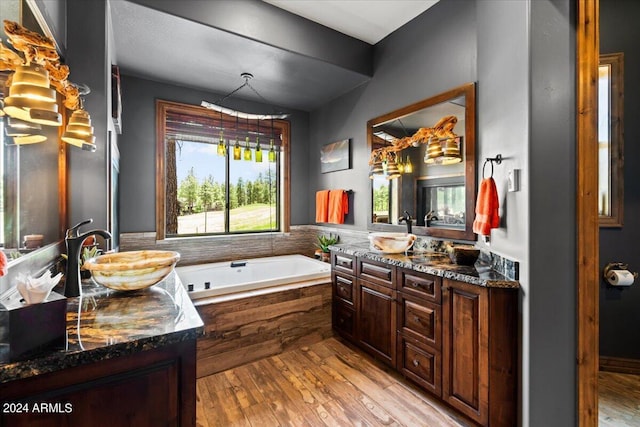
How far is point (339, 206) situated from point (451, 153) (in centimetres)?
156

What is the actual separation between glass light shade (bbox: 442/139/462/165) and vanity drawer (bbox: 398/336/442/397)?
1.49 meters

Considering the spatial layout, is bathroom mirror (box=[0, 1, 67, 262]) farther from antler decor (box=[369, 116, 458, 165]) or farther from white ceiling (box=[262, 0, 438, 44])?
antler decor (box=[369, 116, 458, 165])

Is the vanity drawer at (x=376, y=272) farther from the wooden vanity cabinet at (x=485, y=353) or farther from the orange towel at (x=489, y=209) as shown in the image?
the orange towel at (x=489, y=209)

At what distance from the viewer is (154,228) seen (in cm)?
334

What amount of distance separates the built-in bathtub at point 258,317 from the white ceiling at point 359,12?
8.35ft

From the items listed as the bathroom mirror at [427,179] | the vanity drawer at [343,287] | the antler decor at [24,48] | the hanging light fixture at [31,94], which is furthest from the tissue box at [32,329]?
the bathroom mirror at [427,179]

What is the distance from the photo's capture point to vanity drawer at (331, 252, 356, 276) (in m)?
2.72

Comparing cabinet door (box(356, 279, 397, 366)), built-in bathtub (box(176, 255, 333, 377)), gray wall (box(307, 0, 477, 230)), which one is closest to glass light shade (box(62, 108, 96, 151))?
built-in bathtub (box(176, 255, 333, 377))

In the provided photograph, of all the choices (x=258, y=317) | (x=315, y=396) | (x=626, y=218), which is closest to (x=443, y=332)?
(x=315, y=396)

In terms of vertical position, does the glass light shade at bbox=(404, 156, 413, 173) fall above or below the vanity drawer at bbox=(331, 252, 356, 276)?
above

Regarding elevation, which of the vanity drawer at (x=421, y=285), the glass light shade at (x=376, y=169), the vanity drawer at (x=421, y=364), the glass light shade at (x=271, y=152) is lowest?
the vanity drawer at (x=421, y=364)

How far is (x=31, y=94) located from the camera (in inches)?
37.1

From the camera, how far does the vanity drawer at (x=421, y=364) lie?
1939mm

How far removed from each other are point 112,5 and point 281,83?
1699mm
